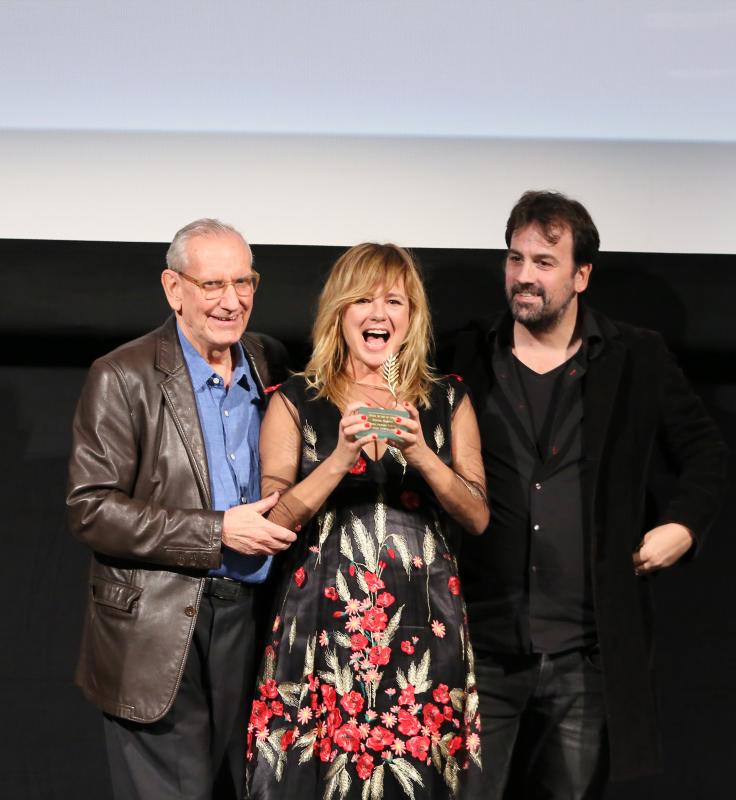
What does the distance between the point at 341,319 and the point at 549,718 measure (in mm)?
1194

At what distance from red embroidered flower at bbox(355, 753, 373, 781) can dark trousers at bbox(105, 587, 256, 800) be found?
15.5 inches

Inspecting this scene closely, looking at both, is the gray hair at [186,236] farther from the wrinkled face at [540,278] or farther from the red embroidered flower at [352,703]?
the red embroidered flower at [352,703]

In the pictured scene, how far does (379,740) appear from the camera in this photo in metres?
2.55

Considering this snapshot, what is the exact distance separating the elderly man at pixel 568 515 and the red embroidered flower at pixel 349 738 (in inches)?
20.6

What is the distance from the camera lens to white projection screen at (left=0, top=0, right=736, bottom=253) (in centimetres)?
347

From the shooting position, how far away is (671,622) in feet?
12.5

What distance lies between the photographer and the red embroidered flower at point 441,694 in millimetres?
2586

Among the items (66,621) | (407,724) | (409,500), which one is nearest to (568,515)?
(409,500)

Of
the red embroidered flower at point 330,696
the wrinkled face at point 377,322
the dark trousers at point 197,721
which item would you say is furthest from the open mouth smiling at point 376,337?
the red embroidered flower at point 330,696

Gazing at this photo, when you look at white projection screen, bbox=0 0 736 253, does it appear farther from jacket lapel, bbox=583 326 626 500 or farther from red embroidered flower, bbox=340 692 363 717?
red embroidered flower, bbox=340 692 363 717

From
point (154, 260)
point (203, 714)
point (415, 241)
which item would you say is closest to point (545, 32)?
point (415, 241)

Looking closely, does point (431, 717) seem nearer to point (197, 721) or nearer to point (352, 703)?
point (352, 703)

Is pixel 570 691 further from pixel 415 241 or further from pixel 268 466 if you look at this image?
pixel 415 241

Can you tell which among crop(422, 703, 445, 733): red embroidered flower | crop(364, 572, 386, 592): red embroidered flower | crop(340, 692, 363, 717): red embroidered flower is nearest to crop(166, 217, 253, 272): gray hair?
crop(364, 572, 386, 592): red embroidered flower
